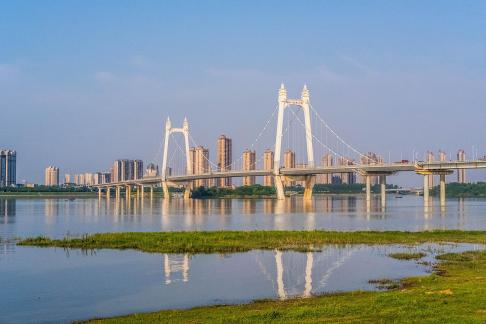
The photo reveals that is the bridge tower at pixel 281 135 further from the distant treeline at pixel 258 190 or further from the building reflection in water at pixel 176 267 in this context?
the building reflection in water at pixel 176 267

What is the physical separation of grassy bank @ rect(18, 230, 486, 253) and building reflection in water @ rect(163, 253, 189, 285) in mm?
1737

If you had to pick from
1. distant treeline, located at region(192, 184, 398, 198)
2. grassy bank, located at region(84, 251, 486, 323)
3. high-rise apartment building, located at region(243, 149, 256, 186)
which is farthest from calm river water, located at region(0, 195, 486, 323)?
high-rise apartment building, located at region(243, 149, 256, 186)

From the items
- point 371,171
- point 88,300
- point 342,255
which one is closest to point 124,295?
point 88,300

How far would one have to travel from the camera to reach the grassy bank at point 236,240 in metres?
27.9

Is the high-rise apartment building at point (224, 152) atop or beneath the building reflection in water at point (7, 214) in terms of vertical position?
atop

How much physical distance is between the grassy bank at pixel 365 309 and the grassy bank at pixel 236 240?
11.7 metres

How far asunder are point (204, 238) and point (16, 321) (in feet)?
53.6

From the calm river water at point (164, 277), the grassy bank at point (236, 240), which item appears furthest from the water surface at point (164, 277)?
the grassy bank at point (236, 240)

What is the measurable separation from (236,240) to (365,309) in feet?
57.4

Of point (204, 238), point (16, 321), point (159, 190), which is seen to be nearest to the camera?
point (16, 321)

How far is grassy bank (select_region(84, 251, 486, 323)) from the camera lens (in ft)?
39.3

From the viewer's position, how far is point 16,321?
47.1ft

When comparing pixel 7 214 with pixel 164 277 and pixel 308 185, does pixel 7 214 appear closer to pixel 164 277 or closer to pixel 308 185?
pixel 308 185

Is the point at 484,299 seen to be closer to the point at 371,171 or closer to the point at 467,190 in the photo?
the point at 371,171
